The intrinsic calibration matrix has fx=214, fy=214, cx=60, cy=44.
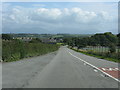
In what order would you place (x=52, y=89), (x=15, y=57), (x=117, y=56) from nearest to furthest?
(x=52, y=89) → (x=15, y=57) → (x=117, y=56)

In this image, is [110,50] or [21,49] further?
[110,50]

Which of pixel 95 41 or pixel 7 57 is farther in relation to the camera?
pixel 95 41

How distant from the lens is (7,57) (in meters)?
23.1

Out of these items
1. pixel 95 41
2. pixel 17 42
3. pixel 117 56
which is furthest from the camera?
pixel 95 41

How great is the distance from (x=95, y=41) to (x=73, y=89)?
477ft

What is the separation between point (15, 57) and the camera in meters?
25.7

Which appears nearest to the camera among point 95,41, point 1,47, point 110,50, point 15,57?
point 1,47

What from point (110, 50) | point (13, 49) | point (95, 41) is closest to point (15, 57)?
point (13, 49)

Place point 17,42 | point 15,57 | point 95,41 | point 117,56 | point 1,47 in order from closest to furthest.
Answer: point 1,47
point 15,57
point 17,42
point 117,56
point 95,41

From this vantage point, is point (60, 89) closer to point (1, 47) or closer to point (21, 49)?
point (1, 47)

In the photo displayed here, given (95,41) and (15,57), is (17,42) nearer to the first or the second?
(15,57)

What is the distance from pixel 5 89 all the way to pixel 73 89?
8.53ft

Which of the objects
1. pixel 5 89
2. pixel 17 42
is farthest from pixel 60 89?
pixel 17 42

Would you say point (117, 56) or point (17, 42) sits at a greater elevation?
point (17, 42)
